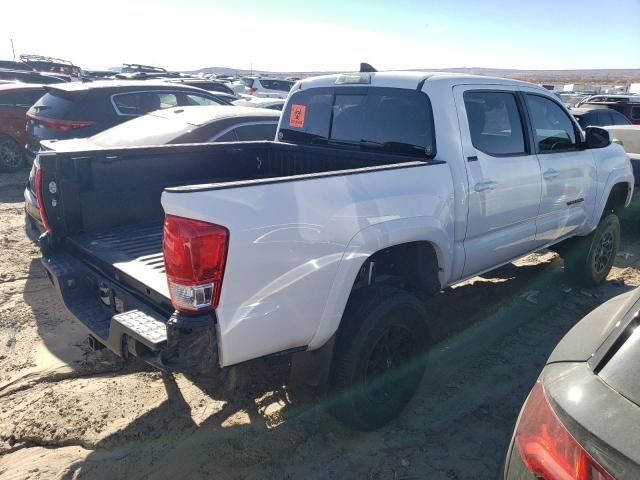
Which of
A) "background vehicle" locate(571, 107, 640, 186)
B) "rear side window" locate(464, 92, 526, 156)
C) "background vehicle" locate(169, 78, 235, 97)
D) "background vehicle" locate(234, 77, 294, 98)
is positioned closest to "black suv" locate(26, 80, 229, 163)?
"background vehicle" locate(169, 78, 235, 97)

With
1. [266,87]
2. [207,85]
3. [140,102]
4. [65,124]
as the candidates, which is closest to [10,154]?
[65,124]

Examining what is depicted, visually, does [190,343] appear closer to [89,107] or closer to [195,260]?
[195,260]

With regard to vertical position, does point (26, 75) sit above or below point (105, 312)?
above

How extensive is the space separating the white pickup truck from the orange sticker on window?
0.02m

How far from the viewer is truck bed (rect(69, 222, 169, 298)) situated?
2.74 m

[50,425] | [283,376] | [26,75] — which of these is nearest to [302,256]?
[283,376]

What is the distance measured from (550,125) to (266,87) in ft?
62.6

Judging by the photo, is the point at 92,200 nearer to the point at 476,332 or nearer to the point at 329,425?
the point at 329,425

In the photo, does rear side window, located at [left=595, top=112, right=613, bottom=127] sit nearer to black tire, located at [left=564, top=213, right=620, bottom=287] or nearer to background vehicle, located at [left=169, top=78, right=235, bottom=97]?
black tire, located at [left=564, top=213, right=620, bottom=287]

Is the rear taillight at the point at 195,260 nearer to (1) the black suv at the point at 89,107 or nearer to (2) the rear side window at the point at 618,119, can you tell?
(1) the black suv at the point at 89,107

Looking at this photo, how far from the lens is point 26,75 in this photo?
15.0 m

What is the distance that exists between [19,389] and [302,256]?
7.85 feet

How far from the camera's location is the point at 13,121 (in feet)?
33.0

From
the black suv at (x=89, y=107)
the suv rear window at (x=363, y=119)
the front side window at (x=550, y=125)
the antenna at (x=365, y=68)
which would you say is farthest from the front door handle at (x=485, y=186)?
the black suv at (x=89, y=107)
